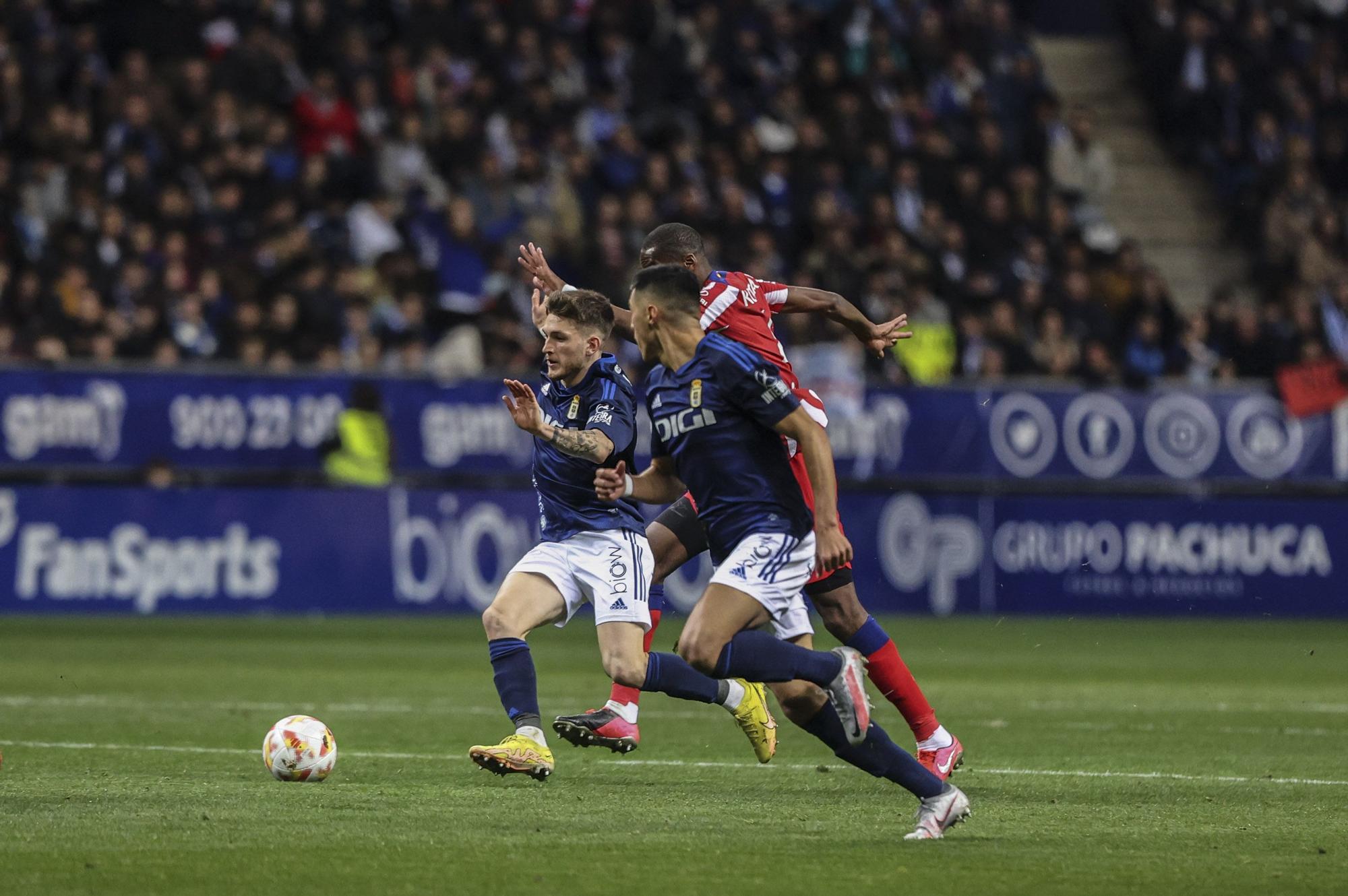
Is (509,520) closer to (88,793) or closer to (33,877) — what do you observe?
(88,793)

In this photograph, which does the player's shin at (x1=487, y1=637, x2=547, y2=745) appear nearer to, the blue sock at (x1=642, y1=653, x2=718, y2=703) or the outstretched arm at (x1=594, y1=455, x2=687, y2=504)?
the blue sock at (x1=642, y1=653, x2=718, y2=703)

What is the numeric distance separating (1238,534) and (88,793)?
15259 millimetres

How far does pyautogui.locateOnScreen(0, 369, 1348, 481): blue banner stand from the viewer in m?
18.7

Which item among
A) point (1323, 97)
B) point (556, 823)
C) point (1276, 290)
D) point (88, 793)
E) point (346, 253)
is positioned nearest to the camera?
point (556, 823)

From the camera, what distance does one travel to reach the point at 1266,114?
2778 cm

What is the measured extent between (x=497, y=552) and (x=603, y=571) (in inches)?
411

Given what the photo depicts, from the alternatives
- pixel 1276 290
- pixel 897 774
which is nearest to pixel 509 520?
pixel 1276 290

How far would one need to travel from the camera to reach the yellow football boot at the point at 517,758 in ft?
27.5

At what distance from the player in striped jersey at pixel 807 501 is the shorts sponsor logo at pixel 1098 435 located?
11.4m

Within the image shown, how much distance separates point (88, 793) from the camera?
831cm

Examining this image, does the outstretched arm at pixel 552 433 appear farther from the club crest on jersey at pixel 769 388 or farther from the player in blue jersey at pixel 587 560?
the club crest on jersey at pixel 769 388

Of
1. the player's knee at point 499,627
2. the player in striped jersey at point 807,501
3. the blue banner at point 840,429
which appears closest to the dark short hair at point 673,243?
the player in striped jersey at point 807,501

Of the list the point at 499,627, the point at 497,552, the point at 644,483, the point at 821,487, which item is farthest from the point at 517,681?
the point at 497,552

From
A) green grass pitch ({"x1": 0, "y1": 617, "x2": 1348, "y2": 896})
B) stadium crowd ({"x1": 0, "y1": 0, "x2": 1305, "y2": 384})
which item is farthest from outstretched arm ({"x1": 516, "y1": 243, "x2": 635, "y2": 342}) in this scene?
stadium crowd ({"x1": 0, "y1": 0, "x2": 1305, "y2": 384})
